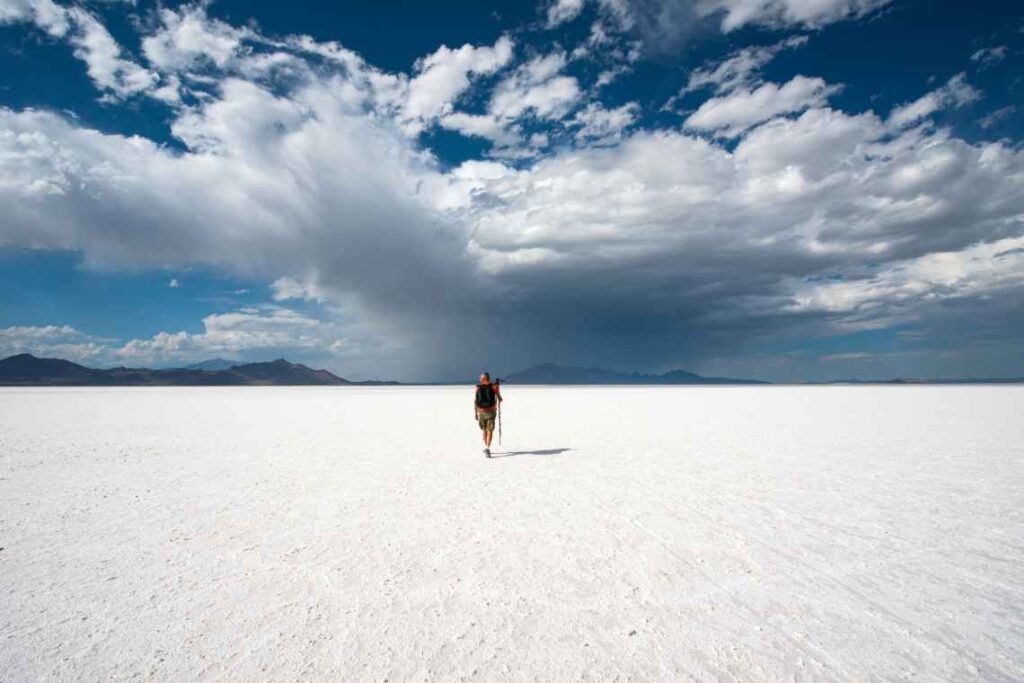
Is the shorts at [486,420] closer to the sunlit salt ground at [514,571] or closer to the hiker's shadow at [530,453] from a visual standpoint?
the hiker's shadow at [530,453]

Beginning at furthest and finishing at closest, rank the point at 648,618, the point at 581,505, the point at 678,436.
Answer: the point at 678,436 < the point at 581,505 < the point at 648,618

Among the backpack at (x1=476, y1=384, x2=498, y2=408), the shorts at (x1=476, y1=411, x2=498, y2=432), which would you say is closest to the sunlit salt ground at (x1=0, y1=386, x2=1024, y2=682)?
the shorts at (x1=476, y1=411, x2=498, y2=432)

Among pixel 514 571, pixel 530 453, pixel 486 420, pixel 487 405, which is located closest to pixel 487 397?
pixel 487 405

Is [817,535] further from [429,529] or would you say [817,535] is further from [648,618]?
[429,529]

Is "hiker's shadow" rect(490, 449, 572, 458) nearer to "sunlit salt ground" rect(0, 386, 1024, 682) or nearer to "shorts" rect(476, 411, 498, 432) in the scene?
"shorts" rect(476, 411, 498, 432)

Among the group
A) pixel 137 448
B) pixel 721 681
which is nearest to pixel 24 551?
pixel 721 681

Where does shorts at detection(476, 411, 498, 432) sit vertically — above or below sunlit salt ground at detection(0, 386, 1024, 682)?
above

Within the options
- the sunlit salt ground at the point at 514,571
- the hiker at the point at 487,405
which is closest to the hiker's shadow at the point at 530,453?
the hiker at the point at 487,405

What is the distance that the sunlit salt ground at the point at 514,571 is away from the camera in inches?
167

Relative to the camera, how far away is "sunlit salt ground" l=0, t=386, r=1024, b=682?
425 centimetres

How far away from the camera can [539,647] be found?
439cm

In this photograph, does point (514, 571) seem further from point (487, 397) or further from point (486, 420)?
point (487, 397)

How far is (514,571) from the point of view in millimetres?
6016

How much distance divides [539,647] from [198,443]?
16662 millimetres
